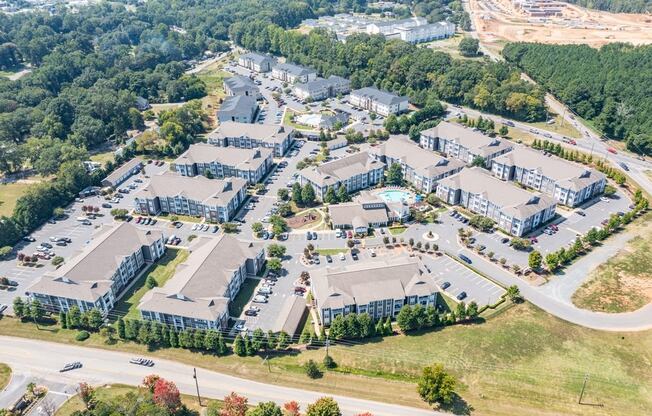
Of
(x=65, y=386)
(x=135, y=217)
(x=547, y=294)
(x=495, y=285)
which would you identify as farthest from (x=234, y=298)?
(x=547, y=294)

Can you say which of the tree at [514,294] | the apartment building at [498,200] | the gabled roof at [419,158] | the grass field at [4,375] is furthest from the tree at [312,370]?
the gabled roof at [419,158]

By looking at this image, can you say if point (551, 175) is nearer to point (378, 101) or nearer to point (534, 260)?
point (534, 260)

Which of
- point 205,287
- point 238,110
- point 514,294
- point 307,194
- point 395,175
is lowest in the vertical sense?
point 514,294

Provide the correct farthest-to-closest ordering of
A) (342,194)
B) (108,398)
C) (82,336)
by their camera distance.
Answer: (342,194), (82,336), (108,398)

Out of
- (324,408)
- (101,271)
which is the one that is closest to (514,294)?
(324,408)

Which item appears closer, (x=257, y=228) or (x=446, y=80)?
(x=257, y=228)

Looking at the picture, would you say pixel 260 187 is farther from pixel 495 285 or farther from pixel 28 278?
pixel 495 285

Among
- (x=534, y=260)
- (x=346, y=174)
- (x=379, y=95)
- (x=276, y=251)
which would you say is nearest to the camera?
(x=534, y=260)
